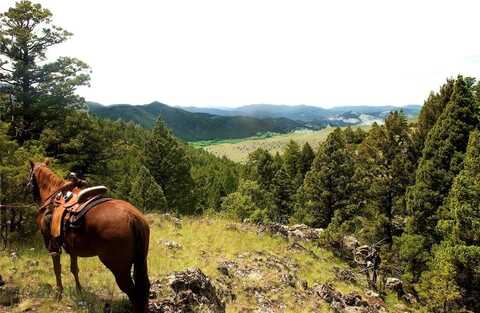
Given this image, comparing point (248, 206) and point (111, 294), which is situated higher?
point (111, 294)

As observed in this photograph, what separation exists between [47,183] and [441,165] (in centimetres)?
2663

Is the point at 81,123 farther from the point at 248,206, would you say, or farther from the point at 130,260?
the point at 248,206

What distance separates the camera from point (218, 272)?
16766mm

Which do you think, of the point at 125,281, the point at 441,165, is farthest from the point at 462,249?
the point at 125,281

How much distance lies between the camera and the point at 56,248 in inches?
408

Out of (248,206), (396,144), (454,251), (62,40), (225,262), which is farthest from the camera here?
(248,206)

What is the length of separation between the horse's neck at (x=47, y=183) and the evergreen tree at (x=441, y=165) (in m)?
25.6

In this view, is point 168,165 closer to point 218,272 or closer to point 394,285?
point 394,285

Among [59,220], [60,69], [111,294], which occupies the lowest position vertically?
[111,294]

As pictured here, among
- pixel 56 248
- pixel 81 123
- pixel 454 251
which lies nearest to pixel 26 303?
pixel 56 248

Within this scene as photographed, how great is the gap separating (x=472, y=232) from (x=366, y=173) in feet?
52.8

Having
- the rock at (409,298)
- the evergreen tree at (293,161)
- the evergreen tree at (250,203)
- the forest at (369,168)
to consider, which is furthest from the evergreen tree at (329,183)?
the evergreen tree at (293,161)

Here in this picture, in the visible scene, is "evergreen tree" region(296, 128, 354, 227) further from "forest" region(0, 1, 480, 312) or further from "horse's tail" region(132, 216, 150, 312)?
"horse's tail" region(132, 216, 150, 312)

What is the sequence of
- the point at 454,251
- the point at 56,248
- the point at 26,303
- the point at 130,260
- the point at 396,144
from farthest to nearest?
the point at 396,144, the point at 454,251, the point at 56,248, the point at 26,303, the point at 130,260
